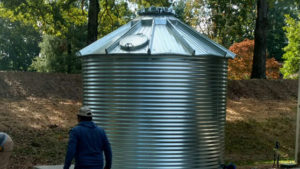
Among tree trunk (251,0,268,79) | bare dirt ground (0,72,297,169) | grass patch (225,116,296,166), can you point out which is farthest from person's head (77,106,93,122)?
tree trunk (251,0,268,79)

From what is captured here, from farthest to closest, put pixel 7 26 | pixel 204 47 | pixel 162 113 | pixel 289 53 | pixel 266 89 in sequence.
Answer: pixel 7 26 < pixel 289 53 < pixel 266 89 < pixel 204 47 < pixel 162 113

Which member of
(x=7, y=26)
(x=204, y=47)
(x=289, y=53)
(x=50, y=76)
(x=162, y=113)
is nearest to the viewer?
(x=162, y=113)

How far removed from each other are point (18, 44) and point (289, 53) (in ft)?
91.4

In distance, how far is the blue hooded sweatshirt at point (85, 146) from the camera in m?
6.59

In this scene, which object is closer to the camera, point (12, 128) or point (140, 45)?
point (140, 45)

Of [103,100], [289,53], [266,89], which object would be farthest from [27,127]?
[289,53]

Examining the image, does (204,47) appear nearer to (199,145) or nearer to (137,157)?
(199,145)

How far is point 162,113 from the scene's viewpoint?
9.19m

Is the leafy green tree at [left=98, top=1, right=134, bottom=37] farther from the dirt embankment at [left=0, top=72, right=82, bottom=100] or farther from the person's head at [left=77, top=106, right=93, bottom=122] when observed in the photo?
the person's head at [left=77, top=106, right=93, bottom=122]

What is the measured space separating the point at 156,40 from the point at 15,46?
1681 inches

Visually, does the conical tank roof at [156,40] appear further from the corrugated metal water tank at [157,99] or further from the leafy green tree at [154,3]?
the leafy green tree at [154,3]

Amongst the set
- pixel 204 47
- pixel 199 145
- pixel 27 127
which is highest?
pixel 204 47

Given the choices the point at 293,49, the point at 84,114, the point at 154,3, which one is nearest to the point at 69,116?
the point at 154,3

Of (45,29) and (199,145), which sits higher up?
(45,29)
